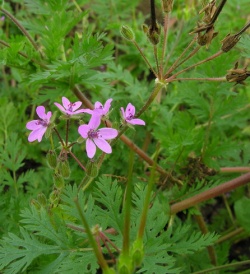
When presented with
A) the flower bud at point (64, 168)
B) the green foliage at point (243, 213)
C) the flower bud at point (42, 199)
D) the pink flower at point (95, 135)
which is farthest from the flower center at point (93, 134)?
the green foliage at point (243, 213)

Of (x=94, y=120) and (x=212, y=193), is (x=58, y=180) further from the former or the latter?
(x=212, y=193)


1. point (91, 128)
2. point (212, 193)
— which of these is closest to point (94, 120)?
point (91, 128)

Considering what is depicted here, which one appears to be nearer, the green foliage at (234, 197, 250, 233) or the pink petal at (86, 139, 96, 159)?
the pink petal at (86, 139, 96, 159)

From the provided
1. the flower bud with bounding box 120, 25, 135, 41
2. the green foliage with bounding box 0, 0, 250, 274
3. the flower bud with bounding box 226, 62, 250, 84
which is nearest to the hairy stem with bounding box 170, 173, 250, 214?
the green foliage with bounding box 0, 0, 250, 274

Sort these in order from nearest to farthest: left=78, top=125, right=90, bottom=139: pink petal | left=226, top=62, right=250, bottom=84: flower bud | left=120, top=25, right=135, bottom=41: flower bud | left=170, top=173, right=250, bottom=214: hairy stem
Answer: left=78, top=125, right=90, bottom=139: pink petal, left=226, top=62, right=250, bottom=84: flower bud, left=120, top=25, right=135, bottom=41: flower bud, left=170, top=173, right=250, bottom=214: hairy stem

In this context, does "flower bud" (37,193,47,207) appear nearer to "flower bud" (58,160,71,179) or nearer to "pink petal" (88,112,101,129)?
"flower bud" (58,160,71,179)

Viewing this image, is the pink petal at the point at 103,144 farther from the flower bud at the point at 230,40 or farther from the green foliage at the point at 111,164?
the flower bud at the point at 230,40

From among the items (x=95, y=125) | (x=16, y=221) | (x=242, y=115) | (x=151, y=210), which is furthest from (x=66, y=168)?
(x=242, y=115)
